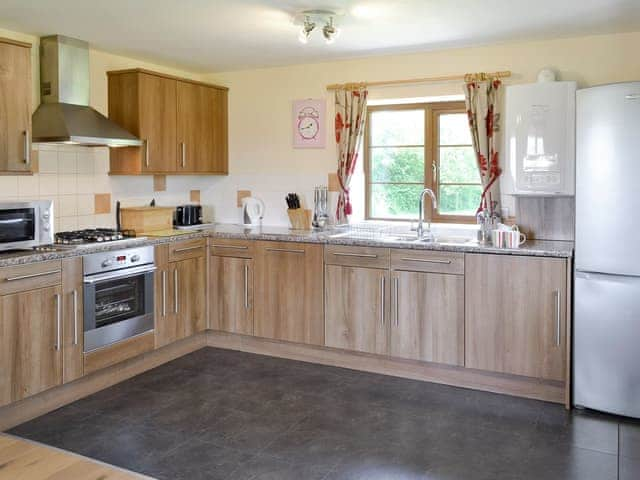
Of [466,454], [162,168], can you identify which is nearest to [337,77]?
[162,168]

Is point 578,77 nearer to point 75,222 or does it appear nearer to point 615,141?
point 615,141

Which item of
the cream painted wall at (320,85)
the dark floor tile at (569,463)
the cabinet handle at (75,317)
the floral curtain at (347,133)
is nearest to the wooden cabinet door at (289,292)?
the floral curtain at (347,133)

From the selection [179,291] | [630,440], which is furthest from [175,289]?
[630,440]

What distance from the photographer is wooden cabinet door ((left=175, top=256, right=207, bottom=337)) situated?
14.8 ft

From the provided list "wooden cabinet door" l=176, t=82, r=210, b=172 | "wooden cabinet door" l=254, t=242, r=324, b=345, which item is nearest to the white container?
"wooden cabinet door" l=254, t=242, r=324, b=345

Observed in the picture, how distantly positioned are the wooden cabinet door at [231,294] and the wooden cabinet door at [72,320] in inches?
49.5

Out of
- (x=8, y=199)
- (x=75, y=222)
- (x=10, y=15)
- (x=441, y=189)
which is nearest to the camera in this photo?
(x=10, y=15)

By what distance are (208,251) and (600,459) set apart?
3.04 m

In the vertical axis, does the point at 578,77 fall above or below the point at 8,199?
above

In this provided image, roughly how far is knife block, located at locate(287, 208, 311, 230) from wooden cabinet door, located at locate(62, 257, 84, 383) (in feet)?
5.94

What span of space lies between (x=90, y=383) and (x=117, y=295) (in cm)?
57

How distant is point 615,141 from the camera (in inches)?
129

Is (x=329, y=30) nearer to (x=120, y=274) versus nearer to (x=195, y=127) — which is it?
(x=195, y=127)

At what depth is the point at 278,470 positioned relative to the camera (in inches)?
110
